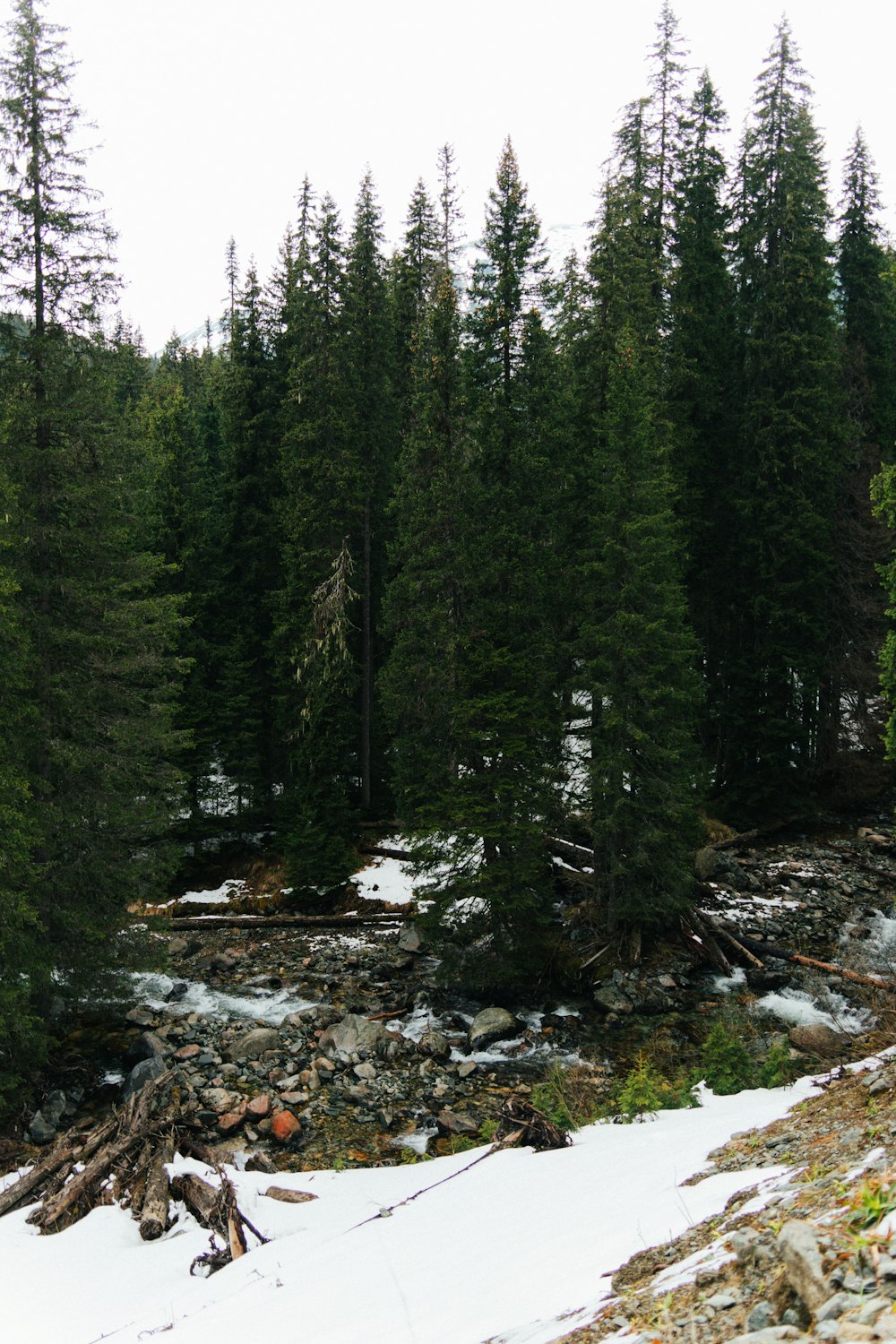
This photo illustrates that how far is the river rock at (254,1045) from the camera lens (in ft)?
43.4

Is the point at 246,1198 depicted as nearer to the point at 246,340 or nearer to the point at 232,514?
the point at 232,514

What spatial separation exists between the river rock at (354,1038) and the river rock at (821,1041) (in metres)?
6.47

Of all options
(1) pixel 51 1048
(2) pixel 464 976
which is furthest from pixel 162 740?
(2) pixel 464 976

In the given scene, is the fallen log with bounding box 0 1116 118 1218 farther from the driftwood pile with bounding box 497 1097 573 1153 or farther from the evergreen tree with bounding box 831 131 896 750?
the evergreen tree with bounding box 831 131 896 750

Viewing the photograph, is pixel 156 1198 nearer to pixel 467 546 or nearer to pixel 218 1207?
pixel 218 1207

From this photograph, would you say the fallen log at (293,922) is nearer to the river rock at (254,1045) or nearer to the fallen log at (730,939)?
the river rock at (254,1045)

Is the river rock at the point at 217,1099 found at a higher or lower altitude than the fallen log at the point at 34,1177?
lower

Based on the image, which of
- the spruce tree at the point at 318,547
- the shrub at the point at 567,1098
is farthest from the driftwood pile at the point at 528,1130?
the spruce tree at the point at 318,547

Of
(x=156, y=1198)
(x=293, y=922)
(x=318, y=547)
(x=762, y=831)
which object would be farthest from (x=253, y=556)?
(x=156, y=1198)

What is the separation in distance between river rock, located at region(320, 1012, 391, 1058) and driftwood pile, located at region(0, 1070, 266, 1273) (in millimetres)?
4050

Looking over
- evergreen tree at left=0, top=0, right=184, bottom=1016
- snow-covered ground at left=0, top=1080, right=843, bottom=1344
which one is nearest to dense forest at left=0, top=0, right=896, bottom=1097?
evergreen tree at left=0, top=0, right=184, bottom=1016

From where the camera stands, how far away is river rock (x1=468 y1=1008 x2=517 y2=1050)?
13703mm

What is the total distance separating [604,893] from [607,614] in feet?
19.9

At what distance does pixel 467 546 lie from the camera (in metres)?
16.3
